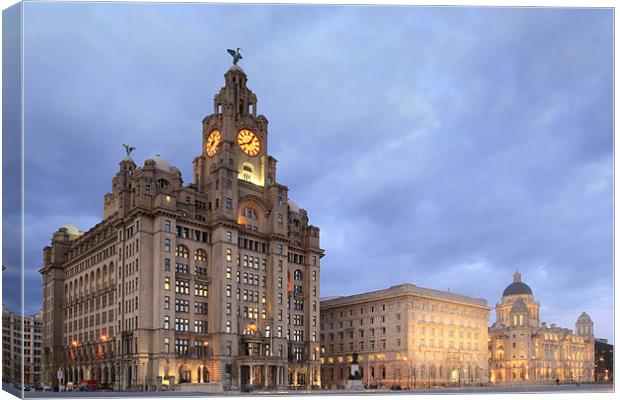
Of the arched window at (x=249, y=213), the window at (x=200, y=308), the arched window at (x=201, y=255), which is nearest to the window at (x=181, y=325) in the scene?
the window at (x=200, y=308)

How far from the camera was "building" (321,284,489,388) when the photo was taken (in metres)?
145

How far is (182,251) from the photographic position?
116 metres

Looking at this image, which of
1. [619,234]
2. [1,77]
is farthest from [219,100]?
[619,234]

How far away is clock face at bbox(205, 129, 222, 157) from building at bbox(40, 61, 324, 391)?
387 mm

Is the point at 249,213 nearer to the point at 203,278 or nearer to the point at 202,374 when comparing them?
the point at 203,278

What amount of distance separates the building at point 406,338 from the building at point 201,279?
21.0 metres

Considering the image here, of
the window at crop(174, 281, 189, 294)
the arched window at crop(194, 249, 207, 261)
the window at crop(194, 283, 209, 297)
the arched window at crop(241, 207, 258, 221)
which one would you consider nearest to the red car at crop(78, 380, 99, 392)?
the window at crop(174, 281, 189, 294)

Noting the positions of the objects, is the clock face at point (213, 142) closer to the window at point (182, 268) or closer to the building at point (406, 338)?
the window at point (182, 268)

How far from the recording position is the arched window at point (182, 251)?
114625 mm

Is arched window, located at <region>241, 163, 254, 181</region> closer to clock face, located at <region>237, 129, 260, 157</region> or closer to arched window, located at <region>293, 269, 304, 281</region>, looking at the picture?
clock face, located at <region>237, 129, 260, 157</region>

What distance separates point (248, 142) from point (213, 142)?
6253 mm

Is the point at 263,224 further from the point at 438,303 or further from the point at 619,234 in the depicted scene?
the point at 619,234

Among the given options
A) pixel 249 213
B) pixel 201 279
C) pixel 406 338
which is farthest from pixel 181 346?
pixel 406 338

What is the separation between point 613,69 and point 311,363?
282 ft
